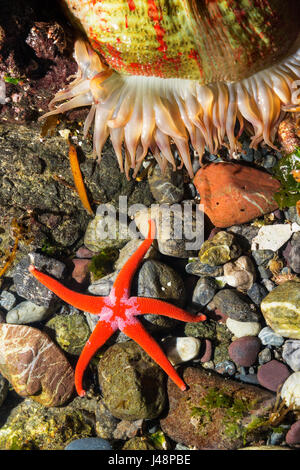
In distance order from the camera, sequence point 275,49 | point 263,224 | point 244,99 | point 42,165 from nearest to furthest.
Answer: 1. point 275,49
2. point 244,99
3. point 42,165
4. point 263,224

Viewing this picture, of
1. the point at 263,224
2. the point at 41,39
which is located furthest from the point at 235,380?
the point at 41,39

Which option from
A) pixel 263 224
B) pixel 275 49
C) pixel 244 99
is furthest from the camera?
pixel 263 224

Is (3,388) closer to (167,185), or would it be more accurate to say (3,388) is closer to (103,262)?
(103,262)

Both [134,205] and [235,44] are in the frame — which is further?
[134,205]

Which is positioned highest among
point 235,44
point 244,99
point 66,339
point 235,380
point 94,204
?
point 235,44

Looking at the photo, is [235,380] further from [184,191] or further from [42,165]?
[42,165]

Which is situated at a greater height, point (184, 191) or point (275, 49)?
point (275, 49)

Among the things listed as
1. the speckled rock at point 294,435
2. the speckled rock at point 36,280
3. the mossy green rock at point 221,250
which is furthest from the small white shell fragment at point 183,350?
the speckled rock at point 36,280

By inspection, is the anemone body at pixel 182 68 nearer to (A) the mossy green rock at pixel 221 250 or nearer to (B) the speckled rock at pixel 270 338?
(A) the mossy green rock at pixel 221 250
